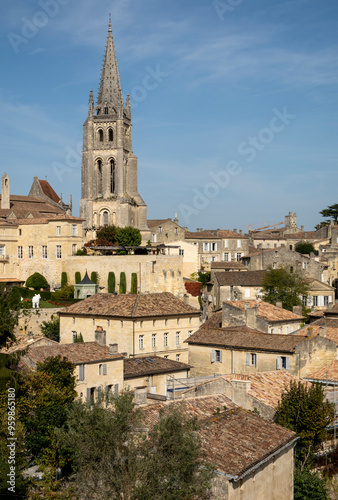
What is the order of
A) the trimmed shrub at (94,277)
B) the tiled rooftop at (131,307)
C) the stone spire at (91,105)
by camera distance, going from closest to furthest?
the tiled rooftop at (131,307) → the trimmed shrub at (94,277) → the stone spire at (91,105)

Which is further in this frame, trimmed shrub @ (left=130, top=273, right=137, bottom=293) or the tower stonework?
the tower stonework

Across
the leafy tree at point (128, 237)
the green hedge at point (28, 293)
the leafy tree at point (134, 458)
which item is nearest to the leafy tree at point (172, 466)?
the leafy tree at point (134, 458)

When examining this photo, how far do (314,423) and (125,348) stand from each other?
18.9 meters

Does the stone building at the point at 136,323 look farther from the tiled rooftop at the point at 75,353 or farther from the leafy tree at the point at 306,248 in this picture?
the leafy tree at the point at 306,248

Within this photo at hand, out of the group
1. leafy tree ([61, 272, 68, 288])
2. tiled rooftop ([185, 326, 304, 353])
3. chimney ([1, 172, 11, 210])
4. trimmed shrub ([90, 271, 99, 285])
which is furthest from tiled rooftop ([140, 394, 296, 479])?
chimney ([1, 172, 11, 210])

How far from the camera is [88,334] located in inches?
1676

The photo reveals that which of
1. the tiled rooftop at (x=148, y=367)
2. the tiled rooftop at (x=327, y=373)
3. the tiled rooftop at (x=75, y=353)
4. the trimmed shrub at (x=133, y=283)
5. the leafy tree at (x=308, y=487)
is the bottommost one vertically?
the leafy tree at (x=308, y=487)

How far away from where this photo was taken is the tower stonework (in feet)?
273

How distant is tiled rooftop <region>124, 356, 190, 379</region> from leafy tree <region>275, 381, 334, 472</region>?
417 inches

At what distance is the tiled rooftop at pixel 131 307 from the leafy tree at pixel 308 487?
1991 cm

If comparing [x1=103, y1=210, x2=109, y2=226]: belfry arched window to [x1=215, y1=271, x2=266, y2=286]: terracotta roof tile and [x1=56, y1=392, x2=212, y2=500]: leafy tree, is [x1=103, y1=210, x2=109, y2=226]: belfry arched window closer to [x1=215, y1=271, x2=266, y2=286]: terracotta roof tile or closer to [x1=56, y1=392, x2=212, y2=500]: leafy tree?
[x1=215, y1=271, x2=266, y2=286]: terracotta roof tile

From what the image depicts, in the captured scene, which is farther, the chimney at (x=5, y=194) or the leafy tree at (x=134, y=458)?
the chimney at (x=5, y=194)

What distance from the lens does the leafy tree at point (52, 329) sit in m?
46.0

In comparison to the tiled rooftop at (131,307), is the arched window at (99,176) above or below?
above
